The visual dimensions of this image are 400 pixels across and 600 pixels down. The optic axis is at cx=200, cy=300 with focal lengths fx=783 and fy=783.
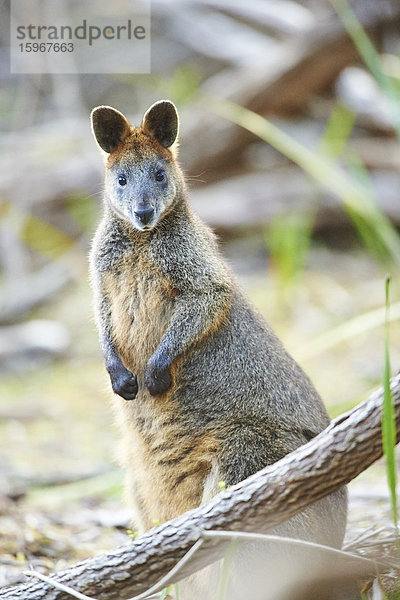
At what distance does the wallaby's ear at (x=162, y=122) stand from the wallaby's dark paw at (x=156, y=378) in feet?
3.64

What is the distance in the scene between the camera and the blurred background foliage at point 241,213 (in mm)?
6047

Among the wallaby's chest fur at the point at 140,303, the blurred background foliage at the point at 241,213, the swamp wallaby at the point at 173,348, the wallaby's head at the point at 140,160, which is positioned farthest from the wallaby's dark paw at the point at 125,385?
the blurred background foliage at the point at 241,213

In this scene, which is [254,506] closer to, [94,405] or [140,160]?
[140,160]

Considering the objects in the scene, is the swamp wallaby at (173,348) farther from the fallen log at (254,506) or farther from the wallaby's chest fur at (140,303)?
the fallen log at (254,506)

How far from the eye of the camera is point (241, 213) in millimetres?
9344

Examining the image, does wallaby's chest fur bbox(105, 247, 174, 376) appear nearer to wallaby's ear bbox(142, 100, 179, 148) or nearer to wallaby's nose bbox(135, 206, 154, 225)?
wallaby's nose bbox(135, 206, 154, 225)

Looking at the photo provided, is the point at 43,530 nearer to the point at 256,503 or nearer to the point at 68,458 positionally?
the point at 68,458

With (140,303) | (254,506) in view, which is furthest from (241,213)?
(254,506)

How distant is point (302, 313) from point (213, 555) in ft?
18.2

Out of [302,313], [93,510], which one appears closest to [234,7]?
[302,313]

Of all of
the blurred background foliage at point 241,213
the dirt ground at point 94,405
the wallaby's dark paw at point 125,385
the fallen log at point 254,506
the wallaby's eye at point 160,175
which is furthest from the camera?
the blurred background foliage at point 241,213

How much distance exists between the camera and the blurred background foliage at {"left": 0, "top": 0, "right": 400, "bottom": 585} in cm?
605

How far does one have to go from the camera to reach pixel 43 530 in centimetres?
456

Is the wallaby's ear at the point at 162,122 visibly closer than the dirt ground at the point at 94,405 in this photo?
Yes
